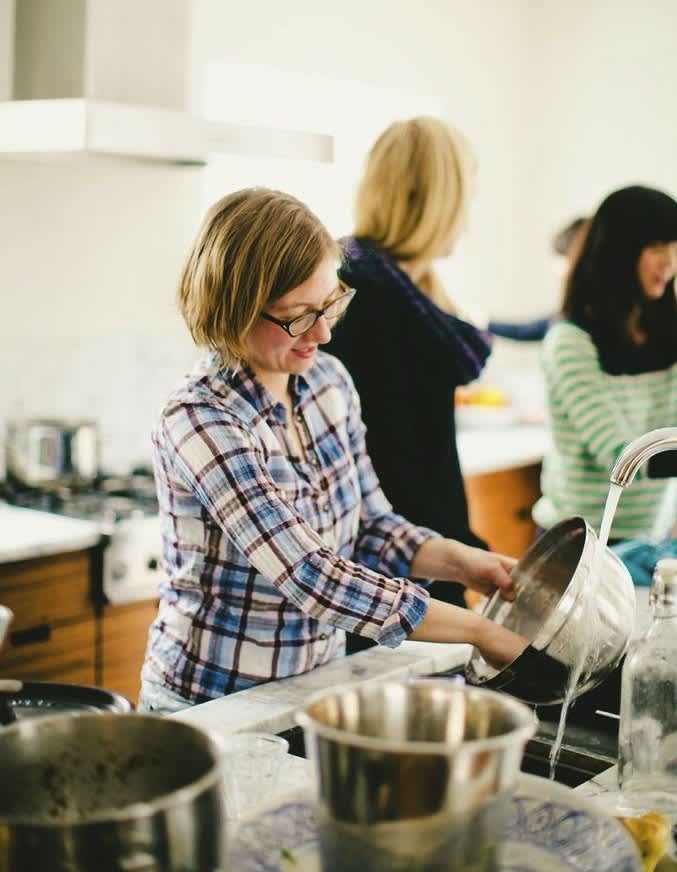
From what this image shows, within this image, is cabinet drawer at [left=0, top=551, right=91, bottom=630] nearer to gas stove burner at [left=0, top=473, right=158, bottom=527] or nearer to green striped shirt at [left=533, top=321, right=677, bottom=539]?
gas stove burner at [left=0, top=473, right=158, bottom=527]

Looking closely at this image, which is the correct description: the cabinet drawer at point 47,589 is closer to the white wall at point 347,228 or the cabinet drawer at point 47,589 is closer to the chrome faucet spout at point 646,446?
the white wall at point 347,228

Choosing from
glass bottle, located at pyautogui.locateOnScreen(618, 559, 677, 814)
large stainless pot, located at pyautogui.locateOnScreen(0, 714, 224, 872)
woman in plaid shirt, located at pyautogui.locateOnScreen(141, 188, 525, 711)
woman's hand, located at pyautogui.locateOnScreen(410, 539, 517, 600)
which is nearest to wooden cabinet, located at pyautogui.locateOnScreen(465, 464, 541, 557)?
woman's hand, located at pyautogui.locateOnScreen(410, 539, 517, 600)

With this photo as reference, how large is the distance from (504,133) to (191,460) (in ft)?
13.1

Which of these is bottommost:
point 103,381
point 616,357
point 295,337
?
point 103,381

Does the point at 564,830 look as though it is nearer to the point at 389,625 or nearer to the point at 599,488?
the point at 389,625

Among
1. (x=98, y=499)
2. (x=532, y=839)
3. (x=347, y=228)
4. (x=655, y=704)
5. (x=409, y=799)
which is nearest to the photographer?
Answer: (x=409, y=799)

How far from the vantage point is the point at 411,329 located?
2.14 m

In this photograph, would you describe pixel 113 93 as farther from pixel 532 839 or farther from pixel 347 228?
pixel 532 839

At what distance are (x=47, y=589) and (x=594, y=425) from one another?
126 cm

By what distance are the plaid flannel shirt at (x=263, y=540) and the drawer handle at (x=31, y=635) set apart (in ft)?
3.40

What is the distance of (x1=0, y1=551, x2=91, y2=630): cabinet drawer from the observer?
2.50 meters

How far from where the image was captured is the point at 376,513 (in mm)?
1762

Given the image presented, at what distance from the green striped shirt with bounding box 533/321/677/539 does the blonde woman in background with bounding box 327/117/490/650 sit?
31 centimetres

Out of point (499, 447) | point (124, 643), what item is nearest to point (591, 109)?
point (499, 447)
